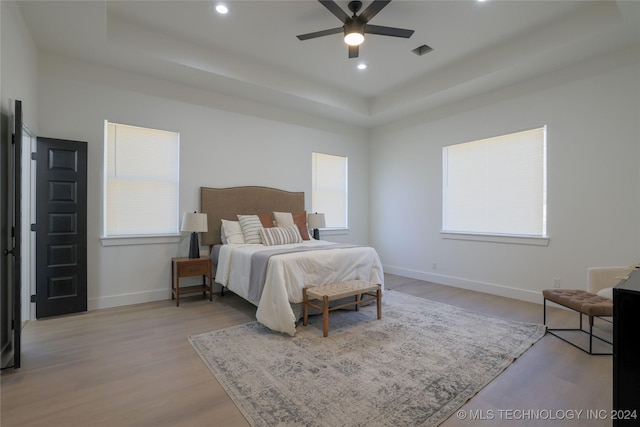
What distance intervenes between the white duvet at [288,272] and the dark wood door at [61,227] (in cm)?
159

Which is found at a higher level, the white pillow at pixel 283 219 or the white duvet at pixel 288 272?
the white pillow at pixel 283 219

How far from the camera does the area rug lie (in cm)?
184

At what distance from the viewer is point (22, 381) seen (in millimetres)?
2148

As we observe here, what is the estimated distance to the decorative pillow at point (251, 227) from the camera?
4395mm

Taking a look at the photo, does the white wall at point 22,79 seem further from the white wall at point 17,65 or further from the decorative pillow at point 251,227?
the decorative pillow at point 251,227

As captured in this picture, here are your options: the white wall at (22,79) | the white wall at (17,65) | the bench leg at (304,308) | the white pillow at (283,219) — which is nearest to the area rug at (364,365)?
the bench leg at (304,308)

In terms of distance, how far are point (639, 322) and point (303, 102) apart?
15.4 feet

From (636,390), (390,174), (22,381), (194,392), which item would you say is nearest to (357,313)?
(194,392)

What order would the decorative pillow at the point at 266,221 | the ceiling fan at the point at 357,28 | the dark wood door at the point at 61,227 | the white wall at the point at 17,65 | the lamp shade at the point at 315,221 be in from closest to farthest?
the white wall at the point at 17,65
the ceiling fan at the point at 357,28
the dark wood door at the point at 61,227
the decorative pillow at the point at 266,221
the lamp shade at the point at 315,221

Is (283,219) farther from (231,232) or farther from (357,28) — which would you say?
(357,28)

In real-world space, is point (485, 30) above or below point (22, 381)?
above

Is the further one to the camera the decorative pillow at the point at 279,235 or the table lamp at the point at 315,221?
the table lamp at the point at 315,221

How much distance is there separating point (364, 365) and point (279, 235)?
7.82ft

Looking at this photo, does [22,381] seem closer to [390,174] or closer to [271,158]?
[271,158]
